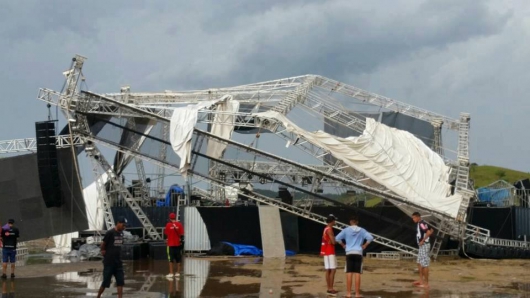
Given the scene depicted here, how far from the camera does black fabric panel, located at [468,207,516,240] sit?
28.6m

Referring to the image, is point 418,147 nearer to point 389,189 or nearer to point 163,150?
point 389,189

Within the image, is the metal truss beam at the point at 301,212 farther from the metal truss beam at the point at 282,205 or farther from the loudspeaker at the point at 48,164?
the loudspeaker at the point at 48,164

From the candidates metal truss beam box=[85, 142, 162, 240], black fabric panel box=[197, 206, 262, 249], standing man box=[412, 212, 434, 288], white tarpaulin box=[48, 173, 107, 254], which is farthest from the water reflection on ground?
white tarpaulin box=[48, 173, 107, 254]

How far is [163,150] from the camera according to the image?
2548 cm

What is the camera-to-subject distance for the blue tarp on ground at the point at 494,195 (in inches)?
1310

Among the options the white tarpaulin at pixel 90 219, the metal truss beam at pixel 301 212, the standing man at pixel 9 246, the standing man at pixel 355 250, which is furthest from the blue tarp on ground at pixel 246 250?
the standing man at pixel 355 250

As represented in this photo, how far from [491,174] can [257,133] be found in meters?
47.6

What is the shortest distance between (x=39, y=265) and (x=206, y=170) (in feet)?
21.3

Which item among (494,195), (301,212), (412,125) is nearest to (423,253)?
(301,212)

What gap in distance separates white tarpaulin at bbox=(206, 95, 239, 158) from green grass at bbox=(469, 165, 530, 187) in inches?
1693

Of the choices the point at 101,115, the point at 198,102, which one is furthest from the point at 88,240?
the point at 198,102

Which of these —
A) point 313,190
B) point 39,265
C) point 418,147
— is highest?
point 418,147

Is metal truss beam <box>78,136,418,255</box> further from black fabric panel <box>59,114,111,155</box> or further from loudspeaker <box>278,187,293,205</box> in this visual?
black fabric panel <box>59,114,111,155</box>

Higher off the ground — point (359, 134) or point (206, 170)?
point (359, 134)
